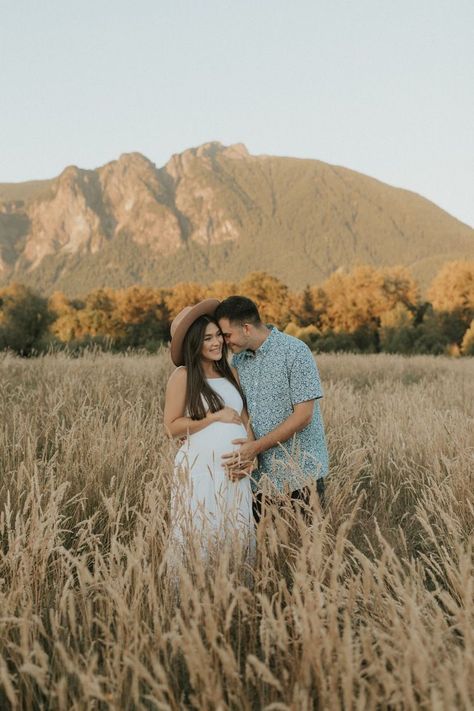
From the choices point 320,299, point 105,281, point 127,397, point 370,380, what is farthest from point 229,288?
point 105,281

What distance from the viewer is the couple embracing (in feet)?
10.9

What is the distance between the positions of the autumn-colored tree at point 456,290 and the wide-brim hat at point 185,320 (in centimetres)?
4234

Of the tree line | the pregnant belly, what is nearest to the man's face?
the pregnant belly

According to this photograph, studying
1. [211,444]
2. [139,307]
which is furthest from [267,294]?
[211,444]

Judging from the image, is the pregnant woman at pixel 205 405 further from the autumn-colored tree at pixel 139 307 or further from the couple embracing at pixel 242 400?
the autumn-colored tree at pixel 139 307

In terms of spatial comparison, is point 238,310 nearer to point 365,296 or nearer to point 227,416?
point 227,416

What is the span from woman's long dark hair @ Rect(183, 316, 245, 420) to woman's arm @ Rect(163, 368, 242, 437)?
3cm

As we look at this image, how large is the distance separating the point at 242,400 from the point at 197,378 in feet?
1.09

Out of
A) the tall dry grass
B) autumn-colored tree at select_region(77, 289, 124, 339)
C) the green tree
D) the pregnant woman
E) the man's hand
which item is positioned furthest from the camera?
autumn-colored tree at select_region(77, 289, 124, 339)

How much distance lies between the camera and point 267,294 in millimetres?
62875

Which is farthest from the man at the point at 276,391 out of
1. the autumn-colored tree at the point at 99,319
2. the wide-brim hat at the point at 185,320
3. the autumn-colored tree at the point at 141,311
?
the autumn-colored tree at the point at 141,311

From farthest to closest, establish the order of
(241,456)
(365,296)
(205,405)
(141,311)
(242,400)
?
(141,311), (365,296), (242,400), (205,405), (241,456)

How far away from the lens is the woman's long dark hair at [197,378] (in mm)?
3443

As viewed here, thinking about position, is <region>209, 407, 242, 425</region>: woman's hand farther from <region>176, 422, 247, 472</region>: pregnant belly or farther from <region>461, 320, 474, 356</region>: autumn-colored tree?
<region>461, 320, 474, 356</region>: autumn-colored tree
